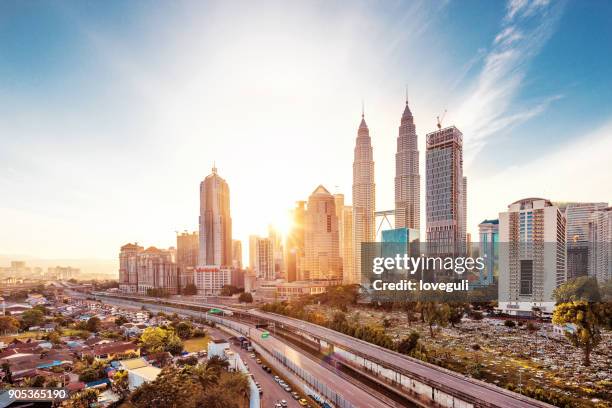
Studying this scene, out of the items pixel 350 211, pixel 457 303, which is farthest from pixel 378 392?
pixel 350 211

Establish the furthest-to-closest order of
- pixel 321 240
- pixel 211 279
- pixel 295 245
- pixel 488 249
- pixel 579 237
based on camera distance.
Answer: pixel 295 245, pixel 321 240, pixel 488 249, pixel 211 279, pixel 579 237

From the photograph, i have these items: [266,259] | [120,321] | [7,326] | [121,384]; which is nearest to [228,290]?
[266,259]

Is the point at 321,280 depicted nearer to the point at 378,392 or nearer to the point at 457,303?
the point at 457,303

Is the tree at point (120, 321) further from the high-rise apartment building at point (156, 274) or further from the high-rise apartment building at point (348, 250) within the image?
the high-rise apartment building at point (348, 250)

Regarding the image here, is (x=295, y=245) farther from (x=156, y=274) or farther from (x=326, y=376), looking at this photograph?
(x=326, y=376)

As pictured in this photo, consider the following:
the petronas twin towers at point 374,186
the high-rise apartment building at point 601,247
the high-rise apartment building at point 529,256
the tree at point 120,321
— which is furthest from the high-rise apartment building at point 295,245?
the high-rise apartment building at point 601,247

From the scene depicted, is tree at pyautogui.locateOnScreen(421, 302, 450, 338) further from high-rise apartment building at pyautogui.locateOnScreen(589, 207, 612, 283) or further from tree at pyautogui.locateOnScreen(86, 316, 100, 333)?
high-rise apartment building at pyautogui.locateOnScreen(589, 207, 612, 283)

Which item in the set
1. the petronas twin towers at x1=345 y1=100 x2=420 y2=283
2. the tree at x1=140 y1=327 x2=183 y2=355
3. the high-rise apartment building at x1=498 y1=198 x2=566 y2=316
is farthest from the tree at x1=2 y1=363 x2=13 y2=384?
the petronas twin towers at x1=345 y1=100 x2=420 y2=283
